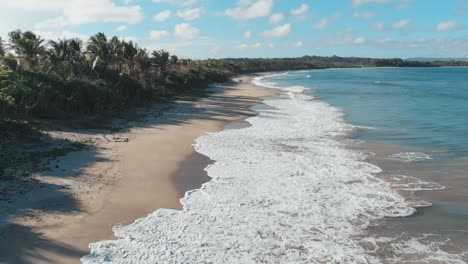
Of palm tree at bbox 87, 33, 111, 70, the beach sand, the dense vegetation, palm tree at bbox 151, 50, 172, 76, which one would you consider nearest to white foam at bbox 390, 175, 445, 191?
the beach sand

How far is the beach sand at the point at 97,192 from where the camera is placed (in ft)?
26.6

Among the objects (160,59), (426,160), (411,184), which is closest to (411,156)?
(426,160)

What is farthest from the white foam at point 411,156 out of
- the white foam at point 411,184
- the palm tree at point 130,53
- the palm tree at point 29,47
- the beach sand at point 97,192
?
the palm tree at point 130,53

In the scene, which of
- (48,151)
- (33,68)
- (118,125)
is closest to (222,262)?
(48,151)

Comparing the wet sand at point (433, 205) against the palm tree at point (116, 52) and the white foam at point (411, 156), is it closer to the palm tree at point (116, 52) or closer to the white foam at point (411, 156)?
the white foam at point (411, 156)

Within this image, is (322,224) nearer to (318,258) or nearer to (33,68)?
(318,258)

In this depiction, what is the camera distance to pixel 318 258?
7.87 m

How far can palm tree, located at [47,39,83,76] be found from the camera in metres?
26.3

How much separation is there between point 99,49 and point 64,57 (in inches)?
150

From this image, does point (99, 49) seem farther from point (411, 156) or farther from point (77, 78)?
point (411, 156)

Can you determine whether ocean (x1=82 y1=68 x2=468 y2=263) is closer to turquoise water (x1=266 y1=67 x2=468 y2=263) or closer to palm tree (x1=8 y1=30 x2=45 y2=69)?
turquoise water (x1=266 y1=67 x2=468 y2=263)

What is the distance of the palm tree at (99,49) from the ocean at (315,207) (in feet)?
55.2

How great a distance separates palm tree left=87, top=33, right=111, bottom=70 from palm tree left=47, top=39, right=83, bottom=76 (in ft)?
4.03

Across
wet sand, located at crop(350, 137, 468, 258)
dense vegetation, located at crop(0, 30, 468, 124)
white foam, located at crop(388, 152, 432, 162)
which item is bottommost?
wet sand, located at crop(350, 137, 468, 258)
